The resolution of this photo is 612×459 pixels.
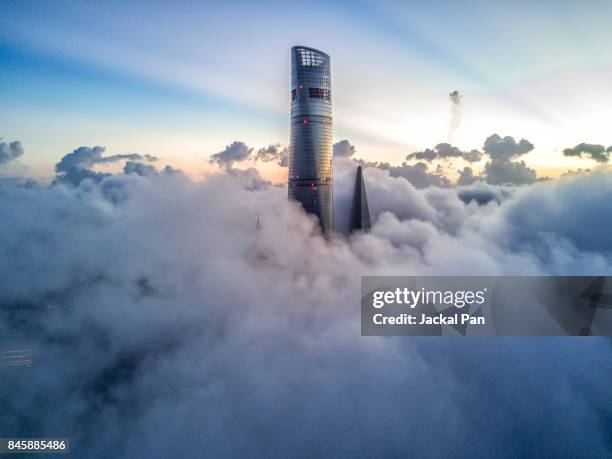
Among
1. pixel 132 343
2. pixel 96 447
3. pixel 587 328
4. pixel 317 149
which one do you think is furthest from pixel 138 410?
pixel 587 328

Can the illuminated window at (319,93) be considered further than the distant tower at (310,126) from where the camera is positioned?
Yes

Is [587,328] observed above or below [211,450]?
above

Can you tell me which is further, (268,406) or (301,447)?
(268,406)

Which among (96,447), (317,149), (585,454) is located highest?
(317,149)

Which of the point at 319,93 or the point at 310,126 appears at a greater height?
the point at 319,93

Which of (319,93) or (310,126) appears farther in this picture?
(319,93)

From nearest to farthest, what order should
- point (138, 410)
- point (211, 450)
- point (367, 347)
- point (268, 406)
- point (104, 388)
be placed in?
point (211, 450) → point (268, 406) → point (367, 347) → point (138, 410) → point (104, 388)

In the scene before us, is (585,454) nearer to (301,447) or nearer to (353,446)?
(353,446)

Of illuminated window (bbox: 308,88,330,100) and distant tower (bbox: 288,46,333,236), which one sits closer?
distant tower (bbox: 288,46,333,236)
